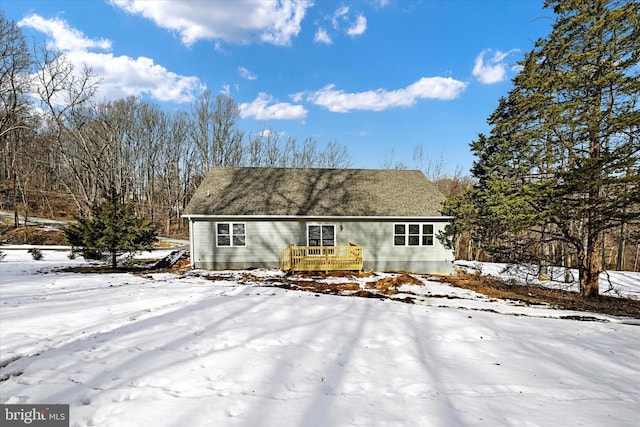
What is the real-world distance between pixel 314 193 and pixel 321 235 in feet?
8.16

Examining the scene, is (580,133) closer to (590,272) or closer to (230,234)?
(590,272)

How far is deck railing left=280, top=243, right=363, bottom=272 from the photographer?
12125 mm

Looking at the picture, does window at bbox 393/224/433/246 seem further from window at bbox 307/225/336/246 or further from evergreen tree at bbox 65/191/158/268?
evergreen tree at bbox 65/191/158/268

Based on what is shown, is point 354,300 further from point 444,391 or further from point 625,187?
point 625,187

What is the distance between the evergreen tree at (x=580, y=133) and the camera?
9.08m

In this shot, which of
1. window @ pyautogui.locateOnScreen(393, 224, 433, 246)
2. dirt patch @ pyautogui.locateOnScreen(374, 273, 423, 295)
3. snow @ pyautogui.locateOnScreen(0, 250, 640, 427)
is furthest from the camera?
window @ pyautogui.locateOnScreen(393, 224, 433, 246)

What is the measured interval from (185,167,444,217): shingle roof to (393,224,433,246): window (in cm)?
63

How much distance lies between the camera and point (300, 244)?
44.4 ft

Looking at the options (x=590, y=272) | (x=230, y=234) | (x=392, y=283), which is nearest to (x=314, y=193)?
(x=230, y=234)

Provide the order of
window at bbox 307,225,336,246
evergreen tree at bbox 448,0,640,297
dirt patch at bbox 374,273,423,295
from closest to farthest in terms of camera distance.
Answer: evergreen tree at bbox 448,0,640,297 → dirt patch at bbox 374,273,423,295 → window at bbox 307,225,336,246

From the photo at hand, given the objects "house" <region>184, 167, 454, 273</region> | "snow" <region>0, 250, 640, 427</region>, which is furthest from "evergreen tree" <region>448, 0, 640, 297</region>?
"snow" <region>0, 250, 640, 427</region>

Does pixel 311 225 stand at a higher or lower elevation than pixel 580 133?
lower

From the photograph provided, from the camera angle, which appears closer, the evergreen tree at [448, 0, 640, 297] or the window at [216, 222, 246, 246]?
the evergreen tree at [448, 0, 640, 297]

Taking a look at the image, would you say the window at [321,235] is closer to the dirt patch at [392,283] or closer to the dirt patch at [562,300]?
the dirt patch at [392,283]
